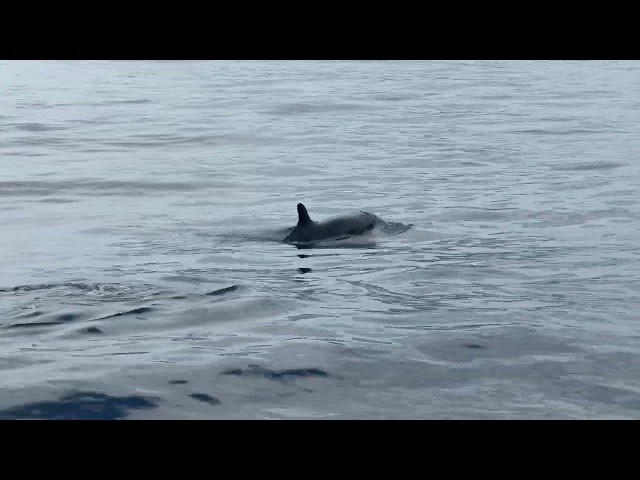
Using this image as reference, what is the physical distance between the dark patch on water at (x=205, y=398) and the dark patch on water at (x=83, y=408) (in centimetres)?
29

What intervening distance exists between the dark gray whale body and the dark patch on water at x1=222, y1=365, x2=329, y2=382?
5.09 metres

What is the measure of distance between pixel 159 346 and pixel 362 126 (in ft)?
65.3

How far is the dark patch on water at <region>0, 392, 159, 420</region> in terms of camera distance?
269 inches

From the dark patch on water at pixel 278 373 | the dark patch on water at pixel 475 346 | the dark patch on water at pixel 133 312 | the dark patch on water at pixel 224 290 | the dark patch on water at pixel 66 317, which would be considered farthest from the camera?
the dark patch on water at pixel 224 290

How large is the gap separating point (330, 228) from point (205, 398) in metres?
6.19

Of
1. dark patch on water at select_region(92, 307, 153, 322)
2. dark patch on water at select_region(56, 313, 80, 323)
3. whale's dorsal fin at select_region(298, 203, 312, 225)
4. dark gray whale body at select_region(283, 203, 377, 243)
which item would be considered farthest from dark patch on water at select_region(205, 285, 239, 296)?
dark gray whale body at select_region(283, 203, 377, 243)

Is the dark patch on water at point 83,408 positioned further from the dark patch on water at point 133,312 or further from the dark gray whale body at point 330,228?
the dark gray whale body at point 330,228

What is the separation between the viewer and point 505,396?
7.21m

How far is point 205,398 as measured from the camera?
7242 millimetres

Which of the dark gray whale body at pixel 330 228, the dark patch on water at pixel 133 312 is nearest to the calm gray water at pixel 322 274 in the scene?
the dark patch on water at pixel 133 312

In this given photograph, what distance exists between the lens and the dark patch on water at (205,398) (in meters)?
7.16

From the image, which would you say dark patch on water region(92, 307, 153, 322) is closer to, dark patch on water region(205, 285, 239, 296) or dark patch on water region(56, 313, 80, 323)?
dark patch on water region(56, 313, 80, 323)

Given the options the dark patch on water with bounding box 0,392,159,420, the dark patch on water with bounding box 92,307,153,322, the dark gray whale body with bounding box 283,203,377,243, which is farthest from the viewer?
the dark gray whale body with bounding box 283,203,377,243
